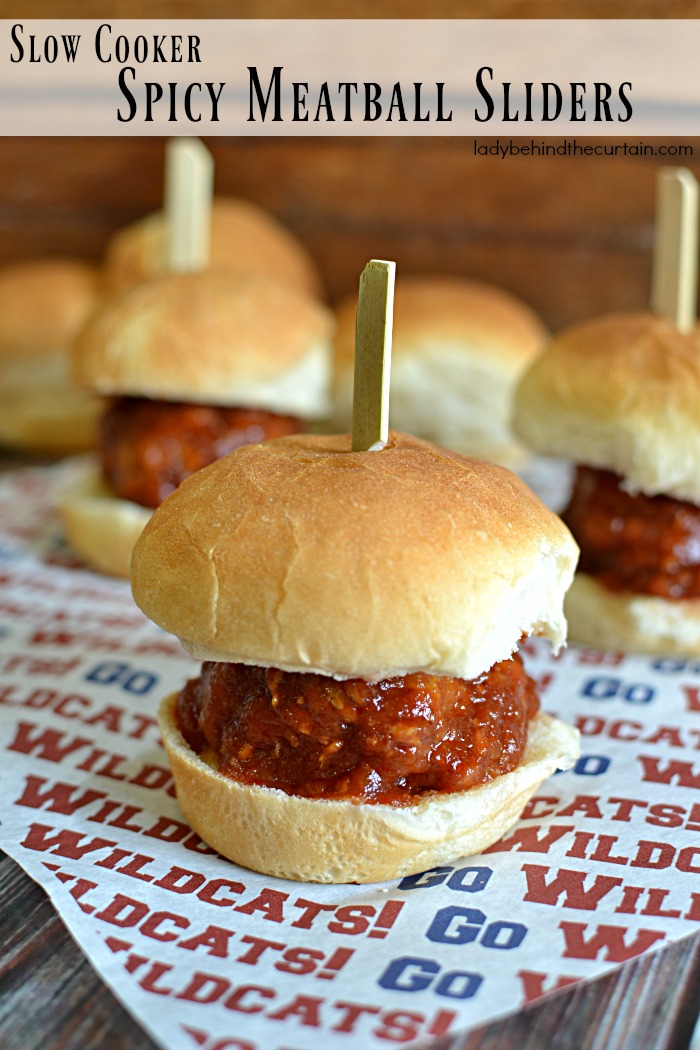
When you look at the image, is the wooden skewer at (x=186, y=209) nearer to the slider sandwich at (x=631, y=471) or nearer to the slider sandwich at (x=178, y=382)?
Answer: the slider sandwich at (x=178, y=382)

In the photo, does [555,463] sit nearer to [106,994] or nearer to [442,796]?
[442,796]

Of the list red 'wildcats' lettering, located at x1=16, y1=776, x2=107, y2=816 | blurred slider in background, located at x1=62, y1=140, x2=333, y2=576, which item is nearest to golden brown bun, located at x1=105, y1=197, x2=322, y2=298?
blurred slider in background, located at x1=62, y1=140, x2=333, y2=576

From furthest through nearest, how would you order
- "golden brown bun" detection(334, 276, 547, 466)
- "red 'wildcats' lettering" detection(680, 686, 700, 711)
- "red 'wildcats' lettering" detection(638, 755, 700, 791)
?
"golden brown bun" detection(334, 276, 547, 466)
"red 'wildcats' lettering" detection(680, 686, 700, 711)
"red 'wildcats' lettering" detection(638, 755, 700, 791)

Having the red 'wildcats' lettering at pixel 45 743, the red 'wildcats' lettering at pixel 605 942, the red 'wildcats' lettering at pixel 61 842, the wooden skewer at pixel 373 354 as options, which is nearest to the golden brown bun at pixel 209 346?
the red 'wildcats' lettering at pixel 45 743

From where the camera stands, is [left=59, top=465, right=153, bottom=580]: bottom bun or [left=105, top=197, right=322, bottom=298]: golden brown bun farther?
[left=105, top=197, right=322, bottom=298]: golden brown bun

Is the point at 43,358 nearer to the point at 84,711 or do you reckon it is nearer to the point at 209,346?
the point at 209,346

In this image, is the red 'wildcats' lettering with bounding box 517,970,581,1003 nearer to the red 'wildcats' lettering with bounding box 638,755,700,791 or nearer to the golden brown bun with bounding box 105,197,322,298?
the red 'wildcats' lettering with bounding box 638,755,700,791
